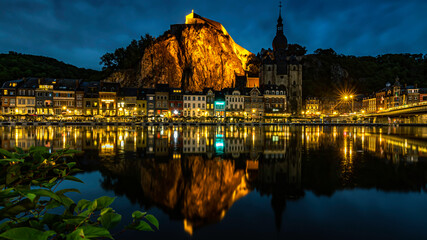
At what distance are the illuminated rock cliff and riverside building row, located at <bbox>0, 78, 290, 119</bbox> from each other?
14.1m

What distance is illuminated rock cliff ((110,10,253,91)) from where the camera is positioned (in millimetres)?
105438

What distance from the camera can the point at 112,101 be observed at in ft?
292

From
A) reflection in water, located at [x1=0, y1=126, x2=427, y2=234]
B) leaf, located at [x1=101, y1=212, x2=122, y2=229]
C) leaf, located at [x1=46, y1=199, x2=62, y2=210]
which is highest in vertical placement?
leaf, located at [x1=46, y1=199, x2=62, y2=210]

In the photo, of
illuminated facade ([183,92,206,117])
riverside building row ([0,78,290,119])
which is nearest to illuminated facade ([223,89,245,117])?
riverside building row ([0,78,290,119])

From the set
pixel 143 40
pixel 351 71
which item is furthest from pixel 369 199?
pixel 351 71

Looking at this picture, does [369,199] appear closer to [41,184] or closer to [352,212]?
[352,212]

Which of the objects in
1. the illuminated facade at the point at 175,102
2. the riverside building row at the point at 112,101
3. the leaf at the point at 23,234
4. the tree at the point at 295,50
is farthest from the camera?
the tree at the point at 295,50

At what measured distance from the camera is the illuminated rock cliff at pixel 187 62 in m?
105

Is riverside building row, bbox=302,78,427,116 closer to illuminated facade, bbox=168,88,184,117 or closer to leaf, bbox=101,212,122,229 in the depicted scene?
illuminated facade, bbox=168,88,184,117

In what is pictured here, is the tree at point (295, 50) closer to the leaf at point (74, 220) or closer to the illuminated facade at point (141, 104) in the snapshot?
the illuminated facade at point (141, 104)

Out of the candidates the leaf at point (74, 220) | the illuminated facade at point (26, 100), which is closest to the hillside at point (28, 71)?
the illuminated facade at point (26, 100)

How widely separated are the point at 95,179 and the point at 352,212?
10.2 meters

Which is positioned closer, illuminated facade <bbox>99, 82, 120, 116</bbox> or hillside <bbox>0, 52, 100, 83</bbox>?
illuminated facade <bbox>99, 82, 120, 116</bbox>

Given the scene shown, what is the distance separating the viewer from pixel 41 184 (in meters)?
2.29
